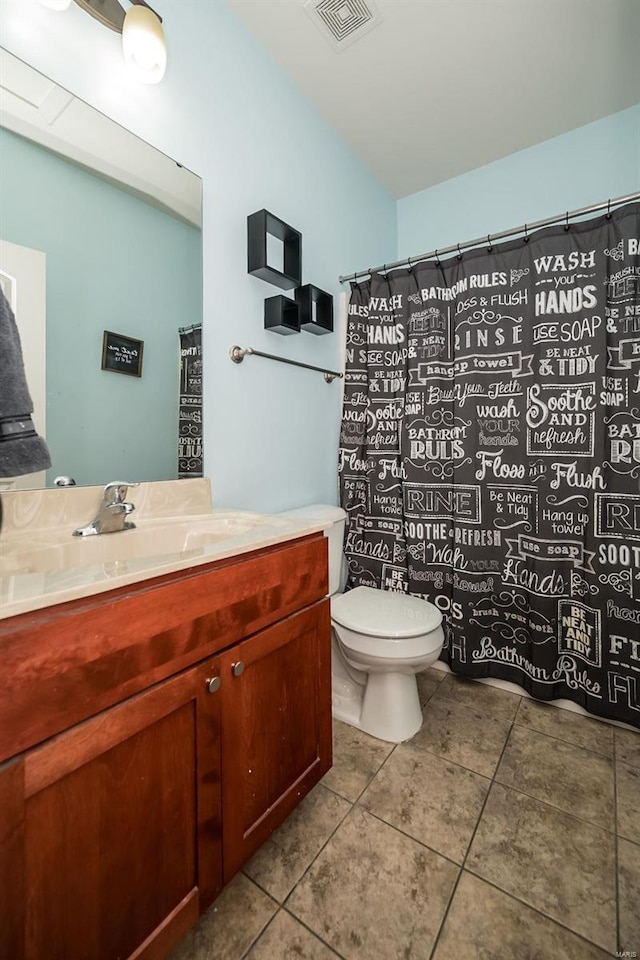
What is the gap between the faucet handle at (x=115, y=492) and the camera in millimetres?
1100

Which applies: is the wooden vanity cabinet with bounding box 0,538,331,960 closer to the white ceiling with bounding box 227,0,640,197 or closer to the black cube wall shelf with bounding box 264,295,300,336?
the black cube wall shelf with bounding box 264,295,300,336

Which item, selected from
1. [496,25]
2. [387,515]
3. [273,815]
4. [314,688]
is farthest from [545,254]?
[273,815]

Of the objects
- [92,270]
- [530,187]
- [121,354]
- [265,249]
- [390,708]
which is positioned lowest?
[390,708]

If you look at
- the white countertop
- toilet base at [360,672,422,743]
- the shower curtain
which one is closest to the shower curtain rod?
the shower curtain

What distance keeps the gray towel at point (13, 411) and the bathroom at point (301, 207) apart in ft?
2.12

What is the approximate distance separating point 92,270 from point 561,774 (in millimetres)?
2111

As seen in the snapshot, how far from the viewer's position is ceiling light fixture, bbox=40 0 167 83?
1095 millimetres

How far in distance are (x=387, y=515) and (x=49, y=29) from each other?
190 cm

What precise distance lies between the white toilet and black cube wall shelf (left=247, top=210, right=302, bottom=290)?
95 centimetres

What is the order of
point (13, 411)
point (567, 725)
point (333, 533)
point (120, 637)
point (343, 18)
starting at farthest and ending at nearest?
1. point (333, 533)
2. point (567, 725)
3. point (343, 18)
4. point (13, 411)
5. point (120, 637)

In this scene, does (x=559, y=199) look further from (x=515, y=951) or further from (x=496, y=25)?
(x=515, y=951)

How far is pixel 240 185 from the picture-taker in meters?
1.52

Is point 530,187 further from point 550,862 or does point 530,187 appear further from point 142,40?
point 550,862

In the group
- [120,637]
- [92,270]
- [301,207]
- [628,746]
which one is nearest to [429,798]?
[628,746]
